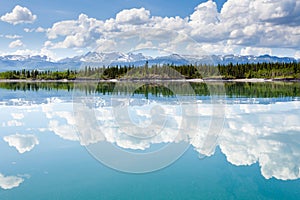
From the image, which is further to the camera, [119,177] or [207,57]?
[207,57]

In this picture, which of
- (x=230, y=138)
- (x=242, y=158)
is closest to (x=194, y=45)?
(x=230, y=138)

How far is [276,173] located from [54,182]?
641cm

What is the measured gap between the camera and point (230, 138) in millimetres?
14109

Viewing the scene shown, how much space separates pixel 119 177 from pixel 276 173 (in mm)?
4643

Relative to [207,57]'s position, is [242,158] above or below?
below

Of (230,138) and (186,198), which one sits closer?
(186,198)

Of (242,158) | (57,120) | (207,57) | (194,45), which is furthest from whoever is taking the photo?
(57,120)

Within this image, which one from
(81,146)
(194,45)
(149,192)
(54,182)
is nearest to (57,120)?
(81,146)

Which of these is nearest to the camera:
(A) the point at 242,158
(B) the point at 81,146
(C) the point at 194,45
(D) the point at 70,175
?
(D) the point at 70,175

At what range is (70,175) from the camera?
31.7 feet

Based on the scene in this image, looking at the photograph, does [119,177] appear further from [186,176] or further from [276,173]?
[276,173]

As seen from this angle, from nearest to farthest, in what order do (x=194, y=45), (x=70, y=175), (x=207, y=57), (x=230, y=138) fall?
(x=70, y=175) < (x=230, y=138) < (x=194, y=45) < (x=207, y=57)

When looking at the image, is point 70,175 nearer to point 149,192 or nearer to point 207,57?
point 149,192

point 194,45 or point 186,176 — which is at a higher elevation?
point 194,45
